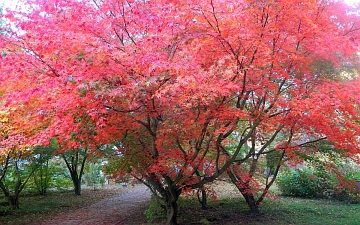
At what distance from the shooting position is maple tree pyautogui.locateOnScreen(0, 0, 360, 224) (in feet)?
16.6

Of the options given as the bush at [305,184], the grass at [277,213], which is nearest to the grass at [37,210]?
the grass at [277,213]

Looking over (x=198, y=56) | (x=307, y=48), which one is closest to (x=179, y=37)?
(x=198, y=56)

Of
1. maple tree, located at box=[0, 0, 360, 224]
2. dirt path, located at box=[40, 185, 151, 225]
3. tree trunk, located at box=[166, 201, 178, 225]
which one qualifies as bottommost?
dirt path, located at box=[40, 185, 151, 225]

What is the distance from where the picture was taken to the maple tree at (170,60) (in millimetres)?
5074

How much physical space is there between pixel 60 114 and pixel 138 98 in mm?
1613

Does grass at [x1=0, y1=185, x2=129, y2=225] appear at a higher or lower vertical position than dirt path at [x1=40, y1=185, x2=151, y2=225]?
higher

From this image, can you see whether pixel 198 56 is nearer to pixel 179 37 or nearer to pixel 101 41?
pixel 179 37

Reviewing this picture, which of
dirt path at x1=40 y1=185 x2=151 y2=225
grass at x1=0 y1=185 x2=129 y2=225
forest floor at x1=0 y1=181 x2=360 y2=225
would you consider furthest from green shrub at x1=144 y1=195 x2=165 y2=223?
grass at x1=0 y1=185 x2=129 y2=225

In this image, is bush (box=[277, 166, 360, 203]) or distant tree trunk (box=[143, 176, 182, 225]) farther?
bush (box=[277, 166, 360, 203])

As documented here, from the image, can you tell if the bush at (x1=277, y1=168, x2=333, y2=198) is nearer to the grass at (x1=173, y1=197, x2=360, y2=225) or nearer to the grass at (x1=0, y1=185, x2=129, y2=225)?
the grass at (x1=173, y1=197, x2=360, y2=225)

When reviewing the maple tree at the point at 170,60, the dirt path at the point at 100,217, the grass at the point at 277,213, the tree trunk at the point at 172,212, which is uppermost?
the maple tree at the point at 170,60

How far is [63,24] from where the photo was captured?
559 cm

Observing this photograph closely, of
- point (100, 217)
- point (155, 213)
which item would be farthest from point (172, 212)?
point (100, 217)

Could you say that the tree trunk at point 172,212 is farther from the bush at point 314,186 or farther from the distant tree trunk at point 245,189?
the bush at point 314,186
